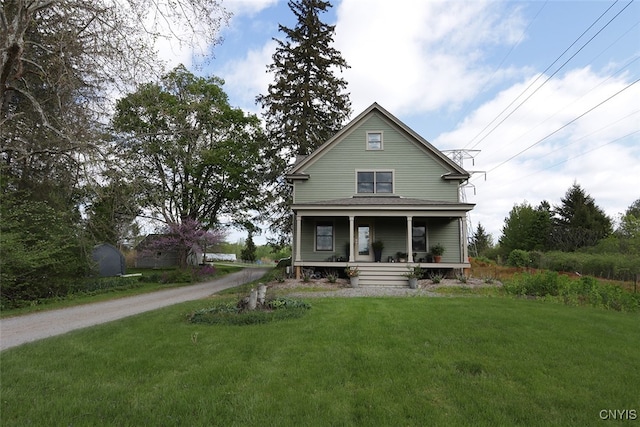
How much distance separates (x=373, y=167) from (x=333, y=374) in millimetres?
14422

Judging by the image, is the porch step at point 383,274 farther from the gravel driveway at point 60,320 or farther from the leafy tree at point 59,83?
the leafy tree at point 59,83

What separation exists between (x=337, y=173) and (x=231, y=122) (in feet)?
38.8

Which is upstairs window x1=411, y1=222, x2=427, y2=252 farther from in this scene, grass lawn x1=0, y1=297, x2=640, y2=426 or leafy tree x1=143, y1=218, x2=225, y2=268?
leafy tree x1=143, y1=218, x2=225, y2=268

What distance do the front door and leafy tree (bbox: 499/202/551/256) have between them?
75.8ft

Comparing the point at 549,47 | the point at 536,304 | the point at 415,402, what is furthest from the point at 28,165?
the point at 549,47

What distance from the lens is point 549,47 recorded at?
38.9 feet

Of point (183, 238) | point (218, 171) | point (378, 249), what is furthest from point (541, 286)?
point (218, 171)

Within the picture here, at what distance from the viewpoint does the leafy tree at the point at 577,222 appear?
1192 inches

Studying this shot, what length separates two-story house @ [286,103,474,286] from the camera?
1722cm

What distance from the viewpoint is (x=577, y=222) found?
32344 mm

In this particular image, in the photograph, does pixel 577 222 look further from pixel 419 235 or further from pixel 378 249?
pixel 378 249

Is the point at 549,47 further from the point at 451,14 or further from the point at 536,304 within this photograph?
the point at 536,304

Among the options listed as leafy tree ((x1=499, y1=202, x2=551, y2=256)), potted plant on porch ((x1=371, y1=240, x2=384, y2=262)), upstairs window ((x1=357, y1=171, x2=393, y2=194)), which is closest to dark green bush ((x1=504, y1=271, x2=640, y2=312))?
potted plant on porch ((x1=371, y1=240, x2=384, y2=262))

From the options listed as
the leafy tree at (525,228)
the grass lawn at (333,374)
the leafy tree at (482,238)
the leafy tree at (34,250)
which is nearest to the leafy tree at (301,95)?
the leafy tree at (34,250)
